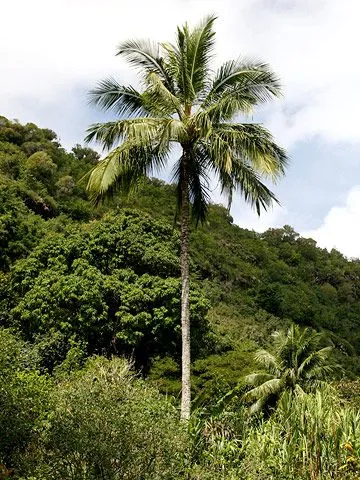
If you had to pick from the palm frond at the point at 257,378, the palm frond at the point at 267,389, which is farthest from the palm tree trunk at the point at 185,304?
the palm frond at the point at 267,389

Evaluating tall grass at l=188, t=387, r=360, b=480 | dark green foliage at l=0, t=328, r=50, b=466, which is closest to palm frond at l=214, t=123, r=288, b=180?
tall grass at l=188, t=387, r=360, b=480

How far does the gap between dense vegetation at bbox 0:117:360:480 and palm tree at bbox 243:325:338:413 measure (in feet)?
2.63

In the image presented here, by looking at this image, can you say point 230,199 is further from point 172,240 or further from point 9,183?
point 9,183

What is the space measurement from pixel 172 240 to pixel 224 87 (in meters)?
13.2

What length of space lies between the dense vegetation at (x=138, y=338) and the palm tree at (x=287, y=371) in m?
0.80

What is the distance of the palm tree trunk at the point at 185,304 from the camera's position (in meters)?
12.1

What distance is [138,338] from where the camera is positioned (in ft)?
72.8

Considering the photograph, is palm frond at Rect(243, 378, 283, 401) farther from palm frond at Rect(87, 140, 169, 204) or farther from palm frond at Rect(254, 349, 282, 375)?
palm frond at Rect(87, 140, 169, 204)

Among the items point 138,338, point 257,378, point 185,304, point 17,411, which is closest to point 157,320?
point 138,338

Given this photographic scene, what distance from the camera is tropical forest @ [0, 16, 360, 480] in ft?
31.8

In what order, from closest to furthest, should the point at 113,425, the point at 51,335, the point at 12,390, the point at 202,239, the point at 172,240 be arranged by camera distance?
the point at 113,425 → the point at 12,390 → the point at 51,335 → the point at 172,240 → the point at 202,239

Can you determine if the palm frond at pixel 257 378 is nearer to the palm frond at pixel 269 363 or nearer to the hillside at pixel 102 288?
the palm frond at pixel 269 363

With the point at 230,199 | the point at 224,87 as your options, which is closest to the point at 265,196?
the point at 230,199

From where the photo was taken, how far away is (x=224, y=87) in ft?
44.7
